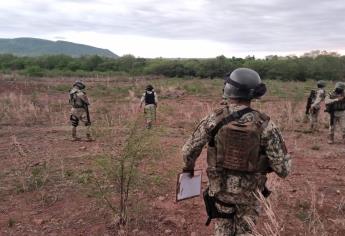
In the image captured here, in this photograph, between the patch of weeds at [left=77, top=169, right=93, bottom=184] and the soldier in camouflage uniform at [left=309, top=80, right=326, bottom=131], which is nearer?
the patch of weeds at [left=77, top=169, right=93, bottom=184]

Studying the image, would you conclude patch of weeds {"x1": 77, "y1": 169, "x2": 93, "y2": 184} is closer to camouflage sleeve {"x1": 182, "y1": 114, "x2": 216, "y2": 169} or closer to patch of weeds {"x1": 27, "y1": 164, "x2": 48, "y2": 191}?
patch of weeds {"x1": 27, "y1": 164, "x2": 48, "y2": 191}

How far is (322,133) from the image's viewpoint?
501 inches

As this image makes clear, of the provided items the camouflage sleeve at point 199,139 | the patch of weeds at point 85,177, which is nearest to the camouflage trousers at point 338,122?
the patch of weeds at point 85,177

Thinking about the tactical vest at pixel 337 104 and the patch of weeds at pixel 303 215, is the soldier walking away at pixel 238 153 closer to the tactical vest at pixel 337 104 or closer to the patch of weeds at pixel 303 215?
the patch of weeds at pixel 303 215

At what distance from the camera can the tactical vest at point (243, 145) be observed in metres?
3.14

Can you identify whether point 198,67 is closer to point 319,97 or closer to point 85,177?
point 319,97

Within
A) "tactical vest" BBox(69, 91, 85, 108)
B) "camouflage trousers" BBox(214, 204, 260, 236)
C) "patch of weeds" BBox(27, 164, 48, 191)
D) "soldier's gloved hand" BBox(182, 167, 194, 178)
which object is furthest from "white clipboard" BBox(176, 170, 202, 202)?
"tactical vest" BBox(69, 91, 85, 108)

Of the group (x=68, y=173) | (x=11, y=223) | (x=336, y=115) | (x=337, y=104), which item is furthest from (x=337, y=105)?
(x=11, y=223)

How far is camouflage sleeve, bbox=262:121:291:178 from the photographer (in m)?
3.18

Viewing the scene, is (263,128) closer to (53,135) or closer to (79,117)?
(79,117)

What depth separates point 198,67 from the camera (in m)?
44.4

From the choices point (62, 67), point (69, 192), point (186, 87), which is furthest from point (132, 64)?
point (69, 192)

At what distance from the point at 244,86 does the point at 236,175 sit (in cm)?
63

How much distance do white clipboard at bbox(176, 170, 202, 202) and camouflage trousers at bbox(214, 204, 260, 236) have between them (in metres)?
0.31
